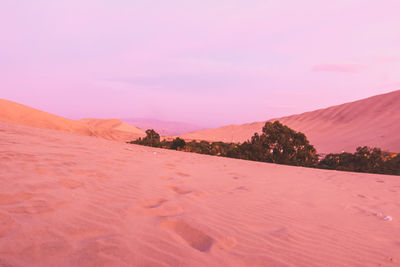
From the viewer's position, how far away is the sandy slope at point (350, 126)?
28.5 metres

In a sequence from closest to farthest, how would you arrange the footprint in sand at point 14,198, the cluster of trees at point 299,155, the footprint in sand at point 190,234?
the footprint in sand at point 190,234 → the footprint in sand at point 14,198 → the cluster of trees at point 299,155

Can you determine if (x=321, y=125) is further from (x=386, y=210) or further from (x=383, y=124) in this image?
(x=386, y=210)

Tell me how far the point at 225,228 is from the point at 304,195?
2.37 metres

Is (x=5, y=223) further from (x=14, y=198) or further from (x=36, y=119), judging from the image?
(x=36, y=119)

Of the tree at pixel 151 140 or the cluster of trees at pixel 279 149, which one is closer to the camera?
the cluster of trees at pixel 279 149

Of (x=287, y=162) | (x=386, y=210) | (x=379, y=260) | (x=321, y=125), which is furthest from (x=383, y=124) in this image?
(x=379, y=260)

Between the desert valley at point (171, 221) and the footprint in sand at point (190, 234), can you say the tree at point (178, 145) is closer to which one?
the desert valley at point (171, 221)

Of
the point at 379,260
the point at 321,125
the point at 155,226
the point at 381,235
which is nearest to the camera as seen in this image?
the point at 379,260

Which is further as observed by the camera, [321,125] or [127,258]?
[321,125]

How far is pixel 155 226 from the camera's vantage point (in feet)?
6.93

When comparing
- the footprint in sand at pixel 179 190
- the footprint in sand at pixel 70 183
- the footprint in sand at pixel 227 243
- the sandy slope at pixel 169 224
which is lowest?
the footprint in sand at pixel 227 243

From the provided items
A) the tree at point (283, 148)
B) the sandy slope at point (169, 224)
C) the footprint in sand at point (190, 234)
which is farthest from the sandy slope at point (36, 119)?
the footprint in sand at point (190, 234)

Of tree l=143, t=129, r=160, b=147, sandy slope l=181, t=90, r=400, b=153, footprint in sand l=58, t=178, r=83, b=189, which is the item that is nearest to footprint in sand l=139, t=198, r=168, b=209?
footprint in sand l=58, t=178, r=83, b=189

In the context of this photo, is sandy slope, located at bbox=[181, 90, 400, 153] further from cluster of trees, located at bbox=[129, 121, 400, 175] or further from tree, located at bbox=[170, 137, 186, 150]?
tree, located at bbox=[170, 137, 186, 150]
